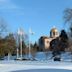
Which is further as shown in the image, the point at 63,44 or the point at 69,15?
the point at 63,44

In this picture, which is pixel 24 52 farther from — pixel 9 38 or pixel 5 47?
pixel 5 47

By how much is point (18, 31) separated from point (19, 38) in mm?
5067

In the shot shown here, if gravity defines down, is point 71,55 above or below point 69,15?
below

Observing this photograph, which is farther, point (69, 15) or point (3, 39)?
point (3, 39)

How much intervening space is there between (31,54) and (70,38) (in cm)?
1800

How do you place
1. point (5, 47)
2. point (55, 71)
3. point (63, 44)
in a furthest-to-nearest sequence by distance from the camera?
point (63, 44)
point (5, 47)
point (55, 71)

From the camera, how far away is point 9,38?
67688 mm

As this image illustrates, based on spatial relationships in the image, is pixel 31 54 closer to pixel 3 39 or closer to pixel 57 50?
pixel 57 50

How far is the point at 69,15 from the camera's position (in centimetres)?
4853

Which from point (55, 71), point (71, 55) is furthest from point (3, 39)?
point (55, 71)

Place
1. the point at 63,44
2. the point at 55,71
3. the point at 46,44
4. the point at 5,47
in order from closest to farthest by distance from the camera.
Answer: the point at 55,71
the point at 5,47
the point at 63,44
the point at 46,44

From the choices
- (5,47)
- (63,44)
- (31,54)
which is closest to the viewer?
(5,47)

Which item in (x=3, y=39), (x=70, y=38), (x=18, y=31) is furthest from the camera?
(x=18, y=31)

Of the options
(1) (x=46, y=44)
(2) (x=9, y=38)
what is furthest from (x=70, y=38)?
(1) (x=46, y=44)
